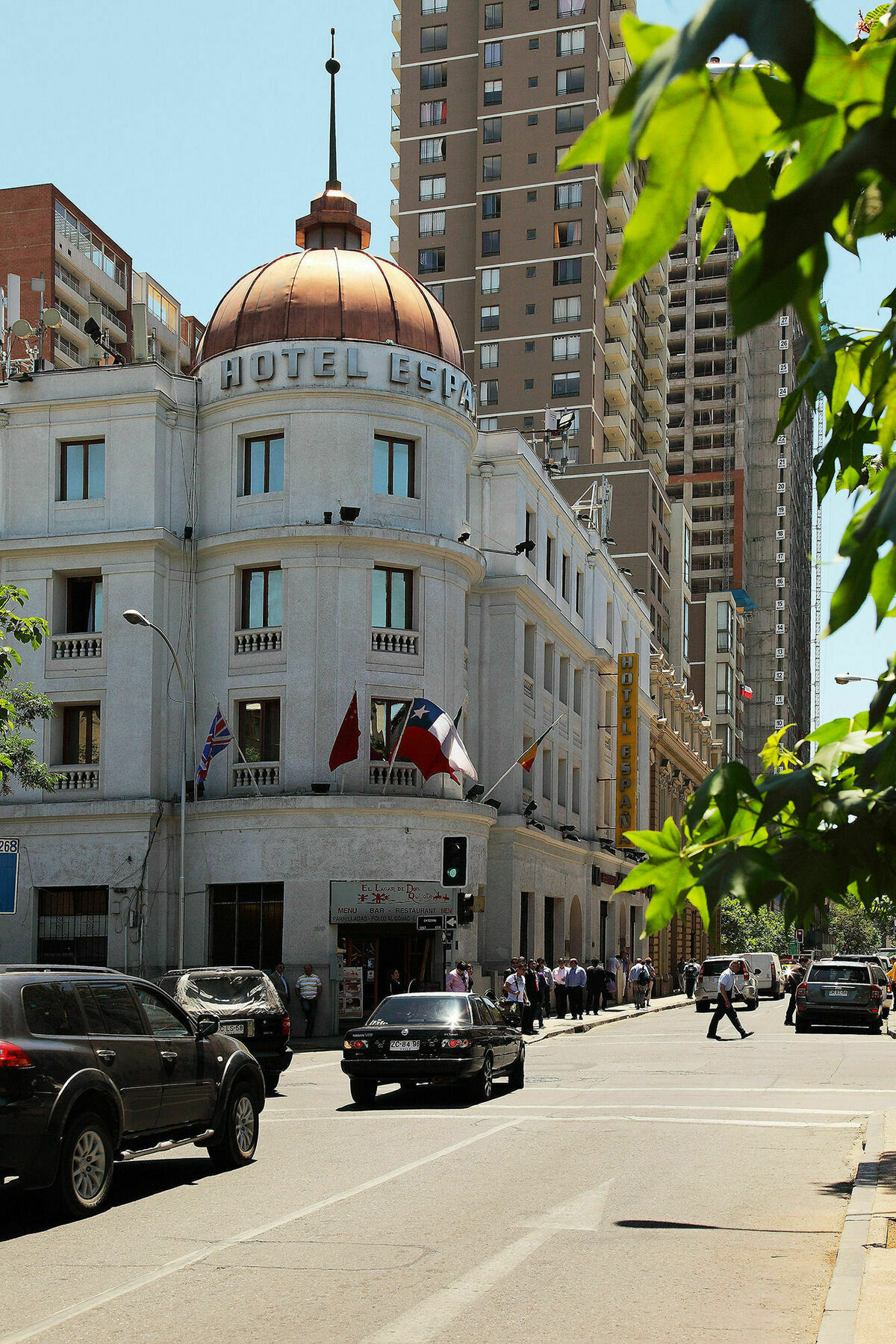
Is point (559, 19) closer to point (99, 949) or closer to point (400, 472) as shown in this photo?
point (400, 472)

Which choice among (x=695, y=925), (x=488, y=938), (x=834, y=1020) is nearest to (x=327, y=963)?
(x=488, y=938)

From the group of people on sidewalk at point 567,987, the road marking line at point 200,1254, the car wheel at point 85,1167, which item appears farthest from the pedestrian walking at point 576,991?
the car wheel at point 85,1167

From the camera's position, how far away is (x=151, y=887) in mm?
37344

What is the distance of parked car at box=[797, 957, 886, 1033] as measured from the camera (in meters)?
36.2

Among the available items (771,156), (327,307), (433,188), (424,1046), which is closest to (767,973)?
(327,307)

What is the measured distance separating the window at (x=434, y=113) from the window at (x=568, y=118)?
27.7 feet

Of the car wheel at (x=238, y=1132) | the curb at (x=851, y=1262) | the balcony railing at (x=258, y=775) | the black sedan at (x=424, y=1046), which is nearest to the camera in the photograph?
the curb at (x=851, y=1262)

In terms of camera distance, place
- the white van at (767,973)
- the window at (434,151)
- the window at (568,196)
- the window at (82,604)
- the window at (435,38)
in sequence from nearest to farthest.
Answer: the window at (82,604), the white van at (767,973), the window at (568,196), the window at (434,151), the window at (435,38)

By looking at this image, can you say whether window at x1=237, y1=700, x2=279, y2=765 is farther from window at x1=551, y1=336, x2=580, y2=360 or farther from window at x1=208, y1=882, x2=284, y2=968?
window at x1=551, y1=336, x2=580, y2=360

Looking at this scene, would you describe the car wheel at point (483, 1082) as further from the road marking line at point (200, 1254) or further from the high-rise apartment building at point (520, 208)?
the high-rise apartment building at point (520, 208)

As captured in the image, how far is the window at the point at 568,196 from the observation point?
8738 cm

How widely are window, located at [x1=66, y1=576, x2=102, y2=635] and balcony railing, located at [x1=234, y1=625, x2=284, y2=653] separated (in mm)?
3864

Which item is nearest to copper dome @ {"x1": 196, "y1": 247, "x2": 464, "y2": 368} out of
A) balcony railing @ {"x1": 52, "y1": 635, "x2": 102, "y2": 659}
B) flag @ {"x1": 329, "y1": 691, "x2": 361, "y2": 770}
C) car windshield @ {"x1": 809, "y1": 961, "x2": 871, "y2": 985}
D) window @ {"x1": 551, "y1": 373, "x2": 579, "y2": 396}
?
balcony railing @ {"x1": 52, "y1": 635, "x2": 102, "y2": 659}

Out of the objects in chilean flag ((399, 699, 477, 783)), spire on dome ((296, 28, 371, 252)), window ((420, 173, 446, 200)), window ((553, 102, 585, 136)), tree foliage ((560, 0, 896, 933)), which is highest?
window ((553, 102, 585, 136))
